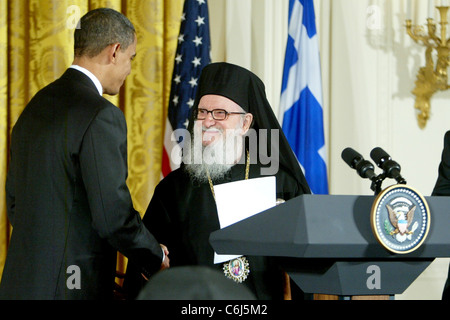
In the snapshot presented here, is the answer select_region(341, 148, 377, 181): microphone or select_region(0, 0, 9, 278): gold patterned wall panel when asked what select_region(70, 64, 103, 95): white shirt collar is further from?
select_region(0, 0, 9, 278): gold patterned wall panel

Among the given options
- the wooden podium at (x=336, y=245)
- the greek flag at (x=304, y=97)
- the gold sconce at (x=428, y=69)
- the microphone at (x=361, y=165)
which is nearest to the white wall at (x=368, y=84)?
the gold sconce at (x=428, y=69)

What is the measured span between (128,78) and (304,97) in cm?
139

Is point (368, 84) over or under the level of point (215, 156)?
over

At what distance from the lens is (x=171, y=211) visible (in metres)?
3.55

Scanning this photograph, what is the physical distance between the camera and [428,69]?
5.61 m

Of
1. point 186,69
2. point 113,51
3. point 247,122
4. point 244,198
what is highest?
point 186,69

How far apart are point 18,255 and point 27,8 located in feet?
7.90

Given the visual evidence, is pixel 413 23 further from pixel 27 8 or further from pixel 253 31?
pixel 27 8

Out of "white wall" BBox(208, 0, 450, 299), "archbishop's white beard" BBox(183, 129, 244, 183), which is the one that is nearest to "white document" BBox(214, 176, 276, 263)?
"archbishop's white beard" BBox(183, 129, 244, 183)

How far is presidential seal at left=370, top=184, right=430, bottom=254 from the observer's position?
1734 millimetres

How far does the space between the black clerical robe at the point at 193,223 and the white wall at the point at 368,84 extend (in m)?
1.98

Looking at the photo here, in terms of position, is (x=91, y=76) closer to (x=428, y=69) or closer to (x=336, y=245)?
(x=336, y=245)

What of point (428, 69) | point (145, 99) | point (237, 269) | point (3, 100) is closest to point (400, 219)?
point (237, 269)
